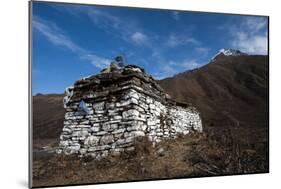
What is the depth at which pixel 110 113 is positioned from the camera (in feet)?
16.4

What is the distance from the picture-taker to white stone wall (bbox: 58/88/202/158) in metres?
4.92

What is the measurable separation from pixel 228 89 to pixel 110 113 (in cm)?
144

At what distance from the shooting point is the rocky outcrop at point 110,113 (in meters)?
4.93

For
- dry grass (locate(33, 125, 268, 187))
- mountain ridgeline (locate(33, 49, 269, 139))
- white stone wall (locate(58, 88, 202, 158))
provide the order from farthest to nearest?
1. mountain ridgeline (locate(33, 49, 269, 139))
2. white stone wall (locate(58, 88, 202, 158))
3. dry grass (locate(33, 125, 268, 187))

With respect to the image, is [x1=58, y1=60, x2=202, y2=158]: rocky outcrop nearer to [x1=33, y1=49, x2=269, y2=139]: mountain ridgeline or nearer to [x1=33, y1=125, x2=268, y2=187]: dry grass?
[x1=33, y1=125, x2=268, y2=187]: dry grass

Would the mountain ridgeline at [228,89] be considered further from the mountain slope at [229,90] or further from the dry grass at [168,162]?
the dry grass at [168,162]

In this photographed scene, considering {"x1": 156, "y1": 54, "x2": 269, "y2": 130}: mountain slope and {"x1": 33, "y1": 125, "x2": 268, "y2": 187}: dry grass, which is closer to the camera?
{"x1": 33, "y1": 125, "x2": 268, "y2": 187}: dry grass

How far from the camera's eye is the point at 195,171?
5293mm

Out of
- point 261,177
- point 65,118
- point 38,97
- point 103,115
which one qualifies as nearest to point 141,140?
point 103,115

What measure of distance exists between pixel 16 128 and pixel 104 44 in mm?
1243

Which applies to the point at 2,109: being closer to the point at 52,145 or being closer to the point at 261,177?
the point at 52,145

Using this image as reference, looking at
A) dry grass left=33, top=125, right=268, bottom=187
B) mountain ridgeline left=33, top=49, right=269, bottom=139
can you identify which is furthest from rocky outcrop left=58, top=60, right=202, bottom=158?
mountain ridgeline left=33, top=49, right=269, bottom=139

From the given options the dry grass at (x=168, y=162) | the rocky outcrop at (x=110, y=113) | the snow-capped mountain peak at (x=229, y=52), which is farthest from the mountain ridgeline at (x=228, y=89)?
the rocky outcrop at (x=110, y=113)

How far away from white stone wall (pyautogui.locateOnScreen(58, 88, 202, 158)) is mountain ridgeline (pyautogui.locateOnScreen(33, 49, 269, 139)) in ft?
1.28
